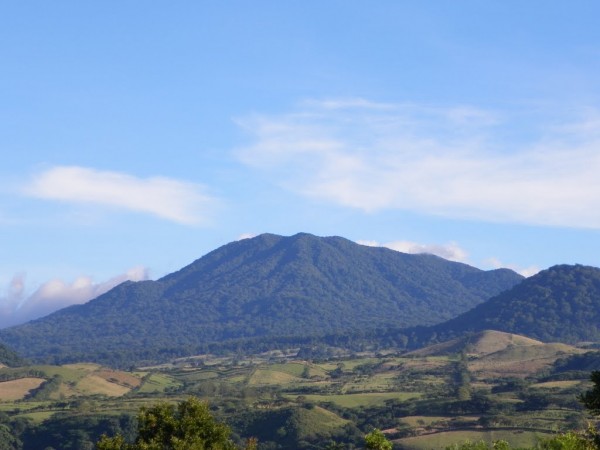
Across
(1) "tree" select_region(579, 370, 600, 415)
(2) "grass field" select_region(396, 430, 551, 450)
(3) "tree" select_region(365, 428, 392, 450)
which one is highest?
(1) "tree" select_region(579, 370, 600, 415)

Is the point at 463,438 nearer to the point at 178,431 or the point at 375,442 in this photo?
the point at 178,431

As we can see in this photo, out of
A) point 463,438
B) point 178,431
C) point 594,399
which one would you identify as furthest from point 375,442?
point 463,438

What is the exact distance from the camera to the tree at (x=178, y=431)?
59.8 metres

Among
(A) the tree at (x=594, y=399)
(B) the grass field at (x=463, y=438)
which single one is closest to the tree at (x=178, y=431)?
(A) the tree at (x=594, y=399)

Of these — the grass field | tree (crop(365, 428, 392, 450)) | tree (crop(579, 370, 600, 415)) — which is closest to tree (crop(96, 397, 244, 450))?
tree (crop(365, 428, 392, 450))

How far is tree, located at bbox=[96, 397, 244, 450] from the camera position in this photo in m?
59.8

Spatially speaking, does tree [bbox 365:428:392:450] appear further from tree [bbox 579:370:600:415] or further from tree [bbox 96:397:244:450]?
tree [bbox 579:370:600:415]

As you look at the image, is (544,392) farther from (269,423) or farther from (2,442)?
(2,442)

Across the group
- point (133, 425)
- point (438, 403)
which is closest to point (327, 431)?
point (438, 403)

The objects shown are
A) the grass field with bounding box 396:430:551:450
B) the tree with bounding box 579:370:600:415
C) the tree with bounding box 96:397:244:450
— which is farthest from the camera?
the grass field with bounding box 396:430:551:450

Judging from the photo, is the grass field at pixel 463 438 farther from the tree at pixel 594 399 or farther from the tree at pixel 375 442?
the tree at pixel 594 399

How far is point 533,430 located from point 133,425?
263 feet

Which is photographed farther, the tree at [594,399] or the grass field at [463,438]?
the grass field at [463,438]

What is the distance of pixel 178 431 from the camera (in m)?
61.1
